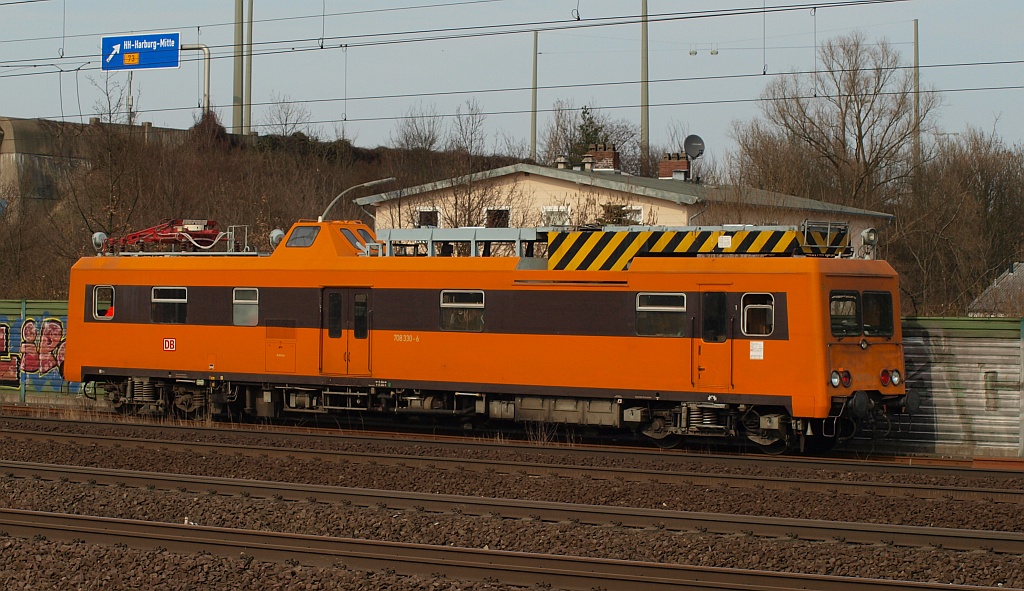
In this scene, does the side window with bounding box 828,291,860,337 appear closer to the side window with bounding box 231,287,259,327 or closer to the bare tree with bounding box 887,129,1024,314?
the side window with bounding box 231,287,259,327

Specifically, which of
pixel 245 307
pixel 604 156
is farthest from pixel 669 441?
pixel 604 156

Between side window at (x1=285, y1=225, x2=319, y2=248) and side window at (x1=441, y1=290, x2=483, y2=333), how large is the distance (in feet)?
8.95

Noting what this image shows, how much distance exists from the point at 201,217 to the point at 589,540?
32.0m

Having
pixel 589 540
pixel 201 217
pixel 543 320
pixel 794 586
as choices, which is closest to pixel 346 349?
pixel 543 320

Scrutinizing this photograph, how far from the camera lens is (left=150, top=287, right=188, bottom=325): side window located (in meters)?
18.9

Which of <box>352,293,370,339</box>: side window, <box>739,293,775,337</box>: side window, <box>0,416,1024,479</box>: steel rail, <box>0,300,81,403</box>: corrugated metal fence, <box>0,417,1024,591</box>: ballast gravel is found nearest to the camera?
<box>0,417,1024,591</box>: ballast gravel

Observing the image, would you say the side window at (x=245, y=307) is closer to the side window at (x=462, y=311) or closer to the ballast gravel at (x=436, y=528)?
the side window at (x=462, y=311)

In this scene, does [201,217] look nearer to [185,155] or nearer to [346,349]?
[185,155]

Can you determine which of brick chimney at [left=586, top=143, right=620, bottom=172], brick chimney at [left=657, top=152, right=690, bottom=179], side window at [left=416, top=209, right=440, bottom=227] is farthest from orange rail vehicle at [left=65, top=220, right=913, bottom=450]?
brick chimney at [left=657, top=152, right=690, bottom=179]

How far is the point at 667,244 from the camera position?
15.7 m

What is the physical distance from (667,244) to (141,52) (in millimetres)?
16453

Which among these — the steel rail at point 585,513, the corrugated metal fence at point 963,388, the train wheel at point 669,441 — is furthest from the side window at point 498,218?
the steel rail at point 585,513

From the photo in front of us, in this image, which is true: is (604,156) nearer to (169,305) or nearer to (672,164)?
→ (672,164)

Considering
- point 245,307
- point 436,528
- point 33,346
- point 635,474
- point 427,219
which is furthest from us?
point 33,346
